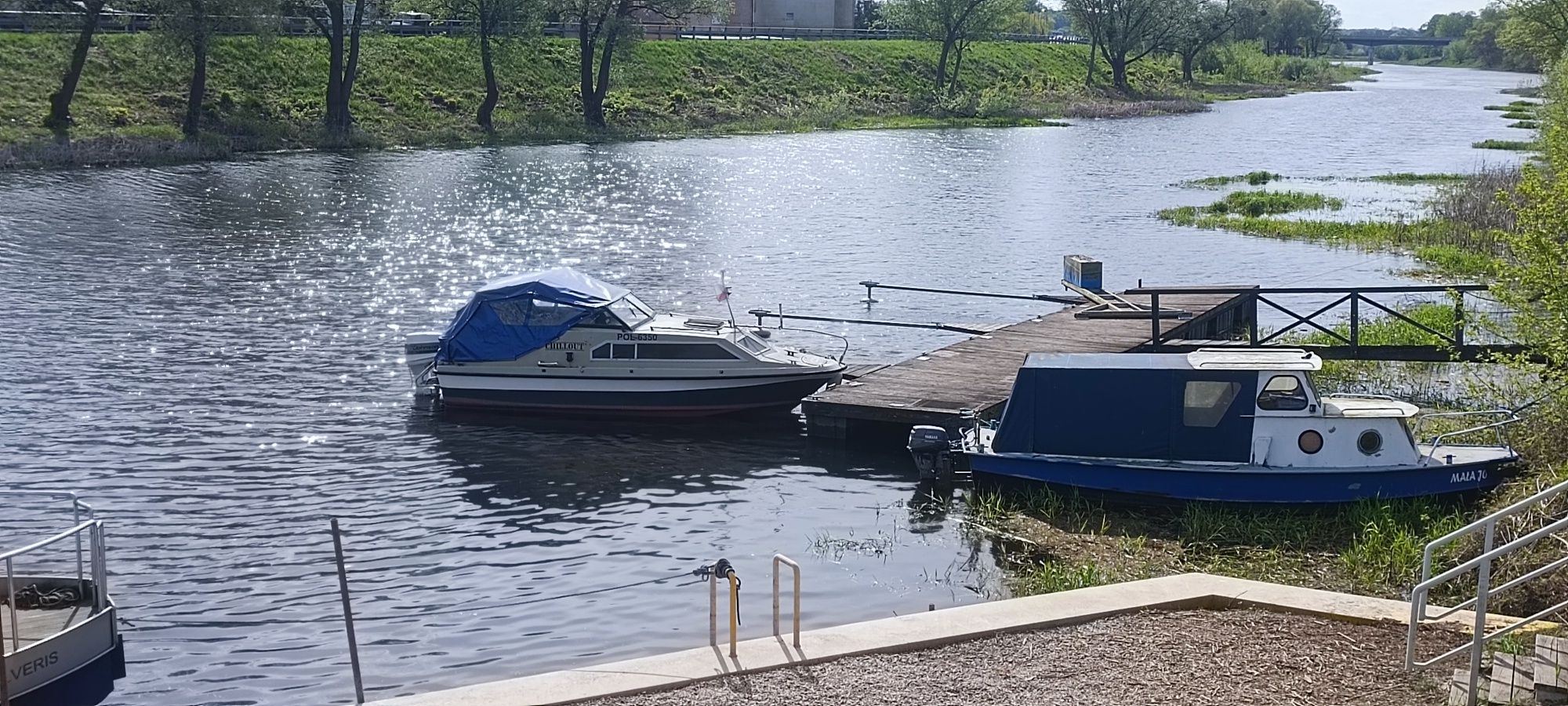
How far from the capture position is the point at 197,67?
76.9 meters

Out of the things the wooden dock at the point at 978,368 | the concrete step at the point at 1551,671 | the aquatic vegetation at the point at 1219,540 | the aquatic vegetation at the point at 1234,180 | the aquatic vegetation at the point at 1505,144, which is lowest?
the aquatic vegetation at the point at 1219,540

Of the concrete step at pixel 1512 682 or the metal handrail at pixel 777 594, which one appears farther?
the metal handrail at pixel 777 594

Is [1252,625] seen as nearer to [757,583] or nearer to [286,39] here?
[757,583]

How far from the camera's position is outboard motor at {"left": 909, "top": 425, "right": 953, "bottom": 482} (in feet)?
84.6

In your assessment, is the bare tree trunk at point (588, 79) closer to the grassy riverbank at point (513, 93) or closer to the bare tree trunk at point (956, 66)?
the grassy riverbank at point (513, 93)

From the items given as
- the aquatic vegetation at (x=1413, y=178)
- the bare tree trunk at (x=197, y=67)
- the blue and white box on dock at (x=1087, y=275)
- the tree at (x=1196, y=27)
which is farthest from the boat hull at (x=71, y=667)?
the tree at (x=1196, y=27)

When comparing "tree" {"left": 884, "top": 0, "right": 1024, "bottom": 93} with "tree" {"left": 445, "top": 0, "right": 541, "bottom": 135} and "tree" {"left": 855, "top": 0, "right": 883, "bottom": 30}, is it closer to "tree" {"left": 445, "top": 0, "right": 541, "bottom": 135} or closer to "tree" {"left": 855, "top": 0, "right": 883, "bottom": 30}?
"tree" {"left": 855, "top": 0, "right": 883, "bottom": 30}

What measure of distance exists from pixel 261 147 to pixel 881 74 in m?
57.4

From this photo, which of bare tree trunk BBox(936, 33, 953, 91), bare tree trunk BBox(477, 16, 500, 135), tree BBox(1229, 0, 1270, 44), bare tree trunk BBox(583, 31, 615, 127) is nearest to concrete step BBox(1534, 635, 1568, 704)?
bare tree trunk BBox(477, 16, 500, 135)

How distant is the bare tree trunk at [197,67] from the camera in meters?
76.7

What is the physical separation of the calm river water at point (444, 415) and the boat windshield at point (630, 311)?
2540 mm

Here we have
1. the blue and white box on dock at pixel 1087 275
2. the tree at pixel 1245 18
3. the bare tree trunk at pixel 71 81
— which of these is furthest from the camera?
the tree at pixel 1245 18

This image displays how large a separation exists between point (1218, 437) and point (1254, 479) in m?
0.89

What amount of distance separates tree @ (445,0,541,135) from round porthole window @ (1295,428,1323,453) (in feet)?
244
